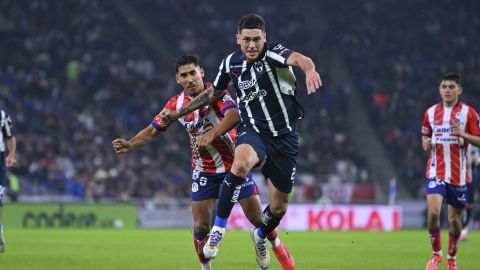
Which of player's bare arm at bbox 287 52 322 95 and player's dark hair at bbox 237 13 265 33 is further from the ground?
player's dark hair at bbox 237 13 265 33

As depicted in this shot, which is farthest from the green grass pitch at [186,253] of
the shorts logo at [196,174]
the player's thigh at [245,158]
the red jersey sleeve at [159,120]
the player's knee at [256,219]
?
the player's thigh at [245,158]

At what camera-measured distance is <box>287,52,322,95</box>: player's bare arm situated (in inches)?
289

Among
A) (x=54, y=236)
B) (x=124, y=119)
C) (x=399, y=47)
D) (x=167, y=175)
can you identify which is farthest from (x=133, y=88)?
(x=54, y=236)

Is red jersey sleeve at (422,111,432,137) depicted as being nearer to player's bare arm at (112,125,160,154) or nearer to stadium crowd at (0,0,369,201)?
player's bare arm at (112,125,160,154)

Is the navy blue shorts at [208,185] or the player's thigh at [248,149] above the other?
the player's thigh at [248,149]

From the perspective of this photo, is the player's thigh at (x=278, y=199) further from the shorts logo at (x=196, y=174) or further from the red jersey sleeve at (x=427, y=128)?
the red jersey sleeve at (x=427, y=128)

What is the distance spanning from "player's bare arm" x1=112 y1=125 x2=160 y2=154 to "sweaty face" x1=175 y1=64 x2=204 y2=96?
57 centimetres

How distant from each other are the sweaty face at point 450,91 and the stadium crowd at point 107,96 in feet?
57.6

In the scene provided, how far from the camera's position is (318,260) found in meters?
12.8

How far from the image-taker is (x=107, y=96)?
106 feet

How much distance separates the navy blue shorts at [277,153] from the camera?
8.57 m

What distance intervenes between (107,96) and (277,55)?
24.5m

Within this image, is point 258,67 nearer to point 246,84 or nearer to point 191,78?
point 246,84

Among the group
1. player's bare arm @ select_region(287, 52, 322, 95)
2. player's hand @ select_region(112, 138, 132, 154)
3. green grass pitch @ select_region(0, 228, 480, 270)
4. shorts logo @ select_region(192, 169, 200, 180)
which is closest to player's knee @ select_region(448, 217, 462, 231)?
green grass pitch @ select_region(0, 228, 480, 270)
